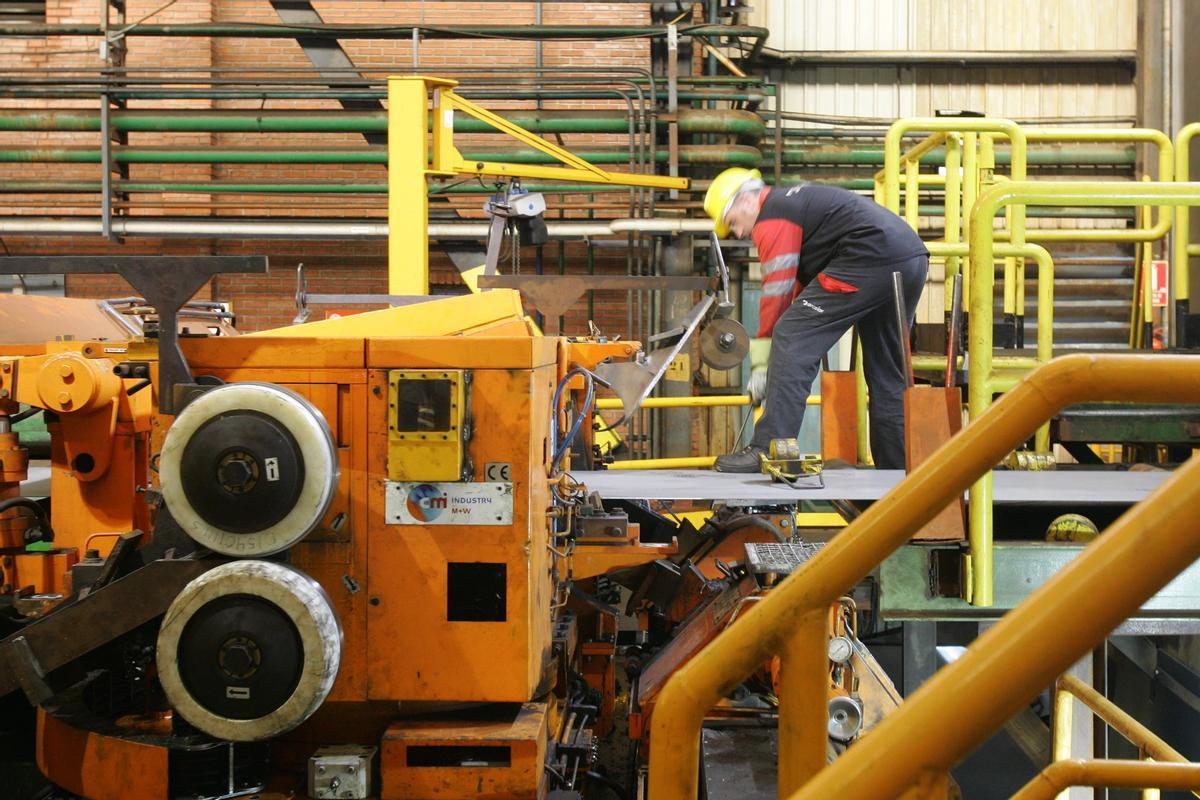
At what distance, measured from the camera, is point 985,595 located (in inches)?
131

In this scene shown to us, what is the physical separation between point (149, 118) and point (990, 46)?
29.2ft

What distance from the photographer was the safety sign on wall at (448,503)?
10.0 feet

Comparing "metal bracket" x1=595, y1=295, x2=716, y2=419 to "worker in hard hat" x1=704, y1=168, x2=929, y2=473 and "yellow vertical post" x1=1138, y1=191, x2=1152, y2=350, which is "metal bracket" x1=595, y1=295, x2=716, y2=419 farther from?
"yellow vertical post" x1=1138, y1=191, x2=1152, y2=350

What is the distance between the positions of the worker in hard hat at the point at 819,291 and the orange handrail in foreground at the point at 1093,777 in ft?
8.49

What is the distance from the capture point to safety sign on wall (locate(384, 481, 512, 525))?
3.06 meters

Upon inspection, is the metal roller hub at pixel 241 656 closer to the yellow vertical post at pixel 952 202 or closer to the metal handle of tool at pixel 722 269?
the metal handle of tool at pixel 722 269

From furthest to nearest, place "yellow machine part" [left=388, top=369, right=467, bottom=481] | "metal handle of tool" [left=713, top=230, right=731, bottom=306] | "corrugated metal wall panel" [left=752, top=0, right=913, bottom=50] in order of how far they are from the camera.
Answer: "corrugated metal wall panel" [left=752, top=0, right=913, bottom=50], "metal handle of tool" [left=713, top=230, right=731, bottom=306], "yellow machine part" [left=388, top=369, right=467, bottom=481]

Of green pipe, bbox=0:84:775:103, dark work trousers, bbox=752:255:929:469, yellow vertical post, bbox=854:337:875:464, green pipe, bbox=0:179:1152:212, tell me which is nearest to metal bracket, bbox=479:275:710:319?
yellow vertical post, bbox=854:337:875:464

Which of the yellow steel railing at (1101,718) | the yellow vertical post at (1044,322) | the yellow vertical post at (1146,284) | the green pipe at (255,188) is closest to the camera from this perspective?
the yellow steel railing at (1101,718)

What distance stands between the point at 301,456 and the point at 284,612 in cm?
41

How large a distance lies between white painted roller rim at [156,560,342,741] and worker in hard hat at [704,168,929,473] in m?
2.36

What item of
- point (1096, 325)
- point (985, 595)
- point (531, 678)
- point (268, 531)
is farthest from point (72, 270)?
point (1096, 325)

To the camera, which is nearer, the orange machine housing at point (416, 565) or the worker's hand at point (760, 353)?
the orange machine housing at point (416, 565)

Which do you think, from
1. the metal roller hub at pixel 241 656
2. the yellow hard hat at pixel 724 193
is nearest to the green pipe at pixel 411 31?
the yellow hard hat at pixel 724 193
